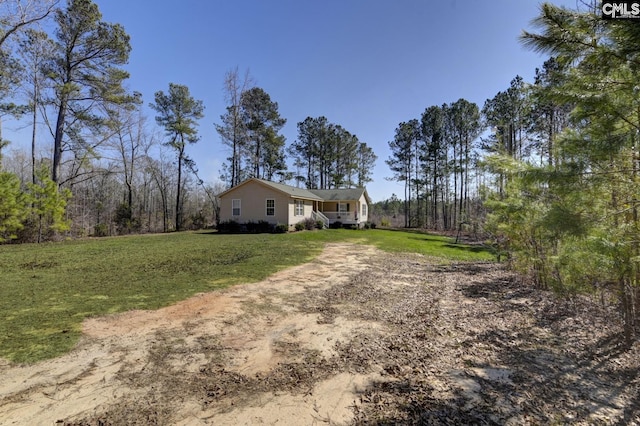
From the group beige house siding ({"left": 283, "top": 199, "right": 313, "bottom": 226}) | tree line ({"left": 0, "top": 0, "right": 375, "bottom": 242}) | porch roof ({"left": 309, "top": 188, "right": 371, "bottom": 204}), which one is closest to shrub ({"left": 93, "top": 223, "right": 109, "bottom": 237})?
tree line ({"left": 0, "top": 0, "right": 375, "bottom": 242})

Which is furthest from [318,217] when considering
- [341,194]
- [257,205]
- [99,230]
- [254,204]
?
[99,230]

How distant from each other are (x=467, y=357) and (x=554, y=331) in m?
2.12

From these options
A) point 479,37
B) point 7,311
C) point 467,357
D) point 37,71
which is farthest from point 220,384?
point 37,71

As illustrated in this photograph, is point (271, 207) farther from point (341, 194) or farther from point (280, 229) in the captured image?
point (341, 194)

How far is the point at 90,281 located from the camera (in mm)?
6531

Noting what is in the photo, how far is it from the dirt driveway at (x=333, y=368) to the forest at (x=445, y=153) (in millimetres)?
1256

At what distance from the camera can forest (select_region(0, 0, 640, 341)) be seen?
2.58 meters

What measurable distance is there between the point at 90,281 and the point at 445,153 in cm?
3405

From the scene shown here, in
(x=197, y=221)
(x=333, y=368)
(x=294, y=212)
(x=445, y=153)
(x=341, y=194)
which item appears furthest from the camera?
(x=445, y=153)

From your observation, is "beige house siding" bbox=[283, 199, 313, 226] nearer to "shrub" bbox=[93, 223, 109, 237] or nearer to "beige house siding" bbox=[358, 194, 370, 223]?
"beige house siding" bbox=[358, 194, 370, 223]

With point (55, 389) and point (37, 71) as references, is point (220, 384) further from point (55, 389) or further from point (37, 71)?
point (37, 71)

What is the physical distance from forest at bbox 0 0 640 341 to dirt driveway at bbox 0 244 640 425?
49.4 inches

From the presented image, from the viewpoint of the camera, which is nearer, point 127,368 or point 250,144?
point 127,368

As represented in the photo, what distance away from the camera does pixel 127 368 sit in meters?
3.02
